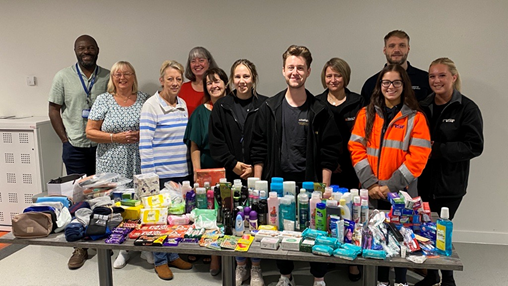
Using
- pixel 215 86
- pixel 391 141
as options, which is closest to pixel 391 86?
pixel 391 141

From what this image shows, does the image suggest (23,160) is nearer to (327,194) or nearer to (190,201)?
(190,201)

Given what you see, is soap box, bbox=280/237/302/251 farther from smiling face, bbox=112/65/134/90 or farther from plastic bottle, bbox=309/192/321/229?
smiling face, bbox=112/65/134/90

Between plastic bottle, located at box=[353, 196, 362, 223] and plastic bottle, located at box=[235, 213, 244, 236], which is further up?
plastic bottle, located at box=[353, 196, 362, 223]

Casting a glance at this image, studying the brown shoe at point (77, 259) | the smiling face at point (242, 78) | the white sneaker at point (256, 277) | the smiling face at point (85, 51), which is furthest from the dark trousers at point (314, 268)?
the smiling face at point (85, 51)

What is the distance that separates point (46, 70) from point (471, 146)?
4.36 m

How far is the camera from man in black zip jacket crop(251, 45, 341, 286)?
275 centimetres

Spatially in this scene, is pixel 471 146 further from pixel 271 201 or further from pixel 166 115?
pixel 166 115

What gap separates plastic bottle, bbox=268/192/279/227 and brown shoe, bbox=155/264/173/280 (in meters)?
1.41

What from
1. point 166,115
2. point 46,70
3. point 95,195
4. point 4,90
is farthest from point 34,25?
point 95,195

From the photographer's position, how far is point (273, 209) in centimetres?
227

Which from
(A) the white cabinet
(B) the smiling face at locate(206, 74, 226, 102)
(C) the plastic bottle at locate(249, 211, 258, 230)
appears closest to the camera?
(C) the plastic bottle at locate(249, 211, 258, 230)

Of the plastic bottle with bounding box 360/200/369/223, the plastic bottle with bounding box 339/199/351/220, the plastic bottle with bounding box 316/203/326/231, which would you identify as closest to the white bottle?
the plastic bottle with bounding box 316/203/326/231

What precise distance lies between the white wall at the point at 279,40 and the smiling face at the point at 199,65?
0.75 m

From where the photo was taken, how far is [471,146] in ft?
9.48
